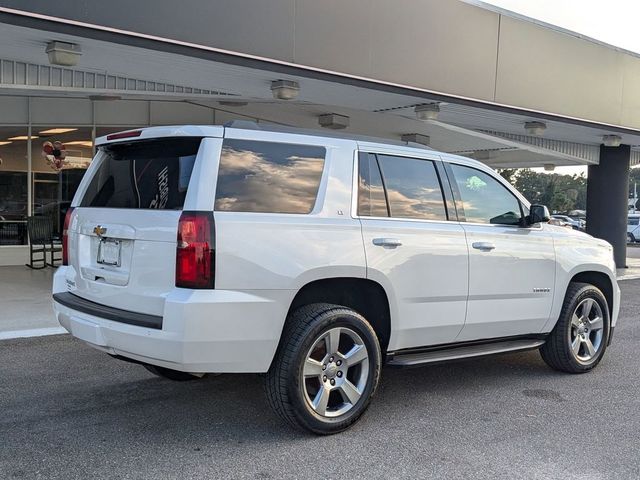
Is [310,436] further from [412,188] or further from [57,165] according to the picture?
[57,165]

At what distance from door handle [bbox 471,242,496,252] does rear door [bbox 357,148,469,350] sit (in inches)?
4.9

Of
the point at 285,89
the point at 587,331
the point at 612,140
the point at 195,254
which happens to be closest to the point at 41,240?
the point at 285,89

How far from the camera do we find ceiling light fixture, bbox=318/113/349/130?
12.5 metres

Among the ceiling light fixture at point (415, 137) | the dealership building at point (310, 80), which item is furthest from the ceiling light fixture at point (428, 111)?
the ceiling light fixture at point (415, 137)

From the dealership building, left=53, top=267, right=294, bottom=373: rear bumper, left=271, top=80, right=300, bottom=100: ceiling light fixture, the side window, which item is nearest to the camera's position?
left=53, top=267, right=294, bottom=373: rear bumper

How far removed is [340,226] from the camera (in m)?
4.20

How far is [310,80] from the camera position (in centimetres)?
920

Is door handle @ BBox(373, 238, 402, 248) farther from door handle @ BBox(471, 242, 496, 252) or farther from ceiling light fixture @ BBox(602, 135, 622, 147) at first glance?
ceiling light fixture @ BBox(602, 135, 622, 147)

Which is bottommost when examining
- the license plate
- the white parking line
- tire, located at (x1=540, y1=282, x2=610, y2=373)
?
the white parking line

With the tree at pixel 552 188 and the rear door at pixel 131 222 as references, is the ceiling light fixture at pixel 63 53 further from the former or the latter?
the tree at pixel 552 188

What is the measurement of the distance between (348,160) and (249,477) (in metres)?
2.19

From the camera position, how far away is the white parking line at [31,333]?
22.4 feet

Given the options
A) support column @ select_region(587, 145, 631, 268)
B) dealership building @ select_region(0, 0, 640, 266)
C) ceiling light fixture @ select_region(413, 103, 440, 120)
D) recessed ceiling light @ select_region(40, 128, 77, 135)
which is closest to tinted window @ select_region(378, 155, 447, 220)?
dealership building @ select_region(0, 0, 640, 266)

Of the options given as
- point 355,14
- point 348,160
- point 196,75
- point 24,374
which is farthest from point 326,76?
point 24,374
